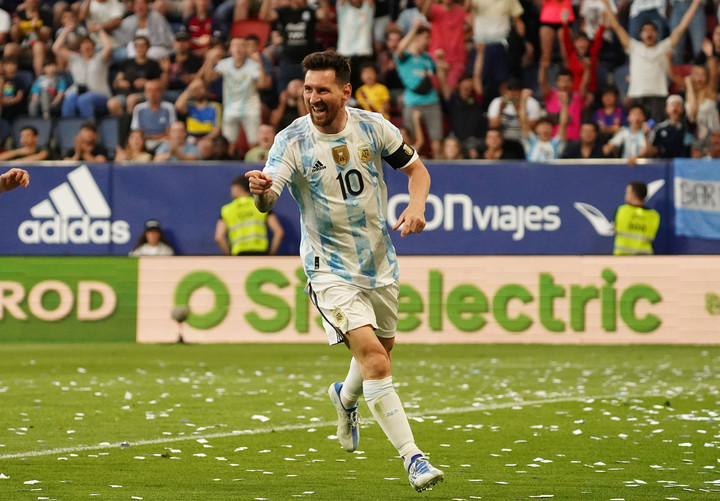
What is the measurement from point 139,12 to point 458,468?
15.1m

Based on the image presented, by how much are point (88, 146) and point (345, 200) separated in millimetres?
13028

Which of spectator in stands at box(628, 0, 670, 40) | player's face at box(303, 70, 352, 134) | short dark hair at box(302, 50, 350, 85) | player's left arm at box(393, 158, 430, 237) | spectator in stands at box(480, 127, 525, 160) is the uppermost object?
spectator in stands at box(628, 0, 670, 40)

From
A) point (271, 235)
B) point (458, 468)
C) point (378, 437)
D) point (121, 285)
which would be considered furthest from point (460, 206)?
point (458, 468)

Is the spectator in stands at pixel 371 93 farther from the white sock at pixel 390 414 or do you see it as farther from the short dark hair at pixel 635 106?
the white sock at pixel 390 414

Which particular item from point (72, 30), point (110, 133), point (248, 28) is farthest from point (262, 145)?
point (72, 30)

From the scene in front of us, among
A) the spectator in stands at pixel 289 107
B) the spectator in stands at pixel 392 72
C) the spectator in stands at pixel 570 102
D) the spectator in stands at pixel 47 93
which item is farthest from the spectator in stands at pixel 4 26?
the spectator in stands at pixel 570 102

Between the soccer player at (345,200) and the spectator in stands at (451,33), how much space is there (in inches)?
508

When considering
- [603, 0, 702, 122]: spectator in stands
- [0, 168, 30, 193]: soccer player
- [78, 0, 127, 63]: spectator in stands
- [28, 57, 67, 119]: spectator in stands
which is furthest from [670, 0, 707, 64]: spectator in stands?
[0, 168, 30, 193]: soccer player

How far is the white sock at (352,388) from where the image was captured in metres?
7.48

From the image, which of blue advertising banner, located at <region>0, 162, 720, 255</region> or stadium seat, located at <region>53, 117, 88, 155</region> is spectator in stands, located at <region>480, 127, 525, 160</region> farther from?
stadium seat, located at <region>53, 117, 88, 155</region>

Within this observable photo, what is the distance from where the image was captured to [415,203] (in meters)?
6.79

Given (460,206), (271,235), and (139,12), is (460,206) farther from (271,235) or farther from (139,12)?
(139,12)

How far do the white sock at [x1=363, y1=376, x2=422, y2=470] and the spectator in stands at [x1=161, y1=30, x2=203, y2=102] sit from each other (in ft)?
48.0

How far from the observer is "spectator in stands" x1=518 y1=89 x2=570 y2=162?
18562 mm
